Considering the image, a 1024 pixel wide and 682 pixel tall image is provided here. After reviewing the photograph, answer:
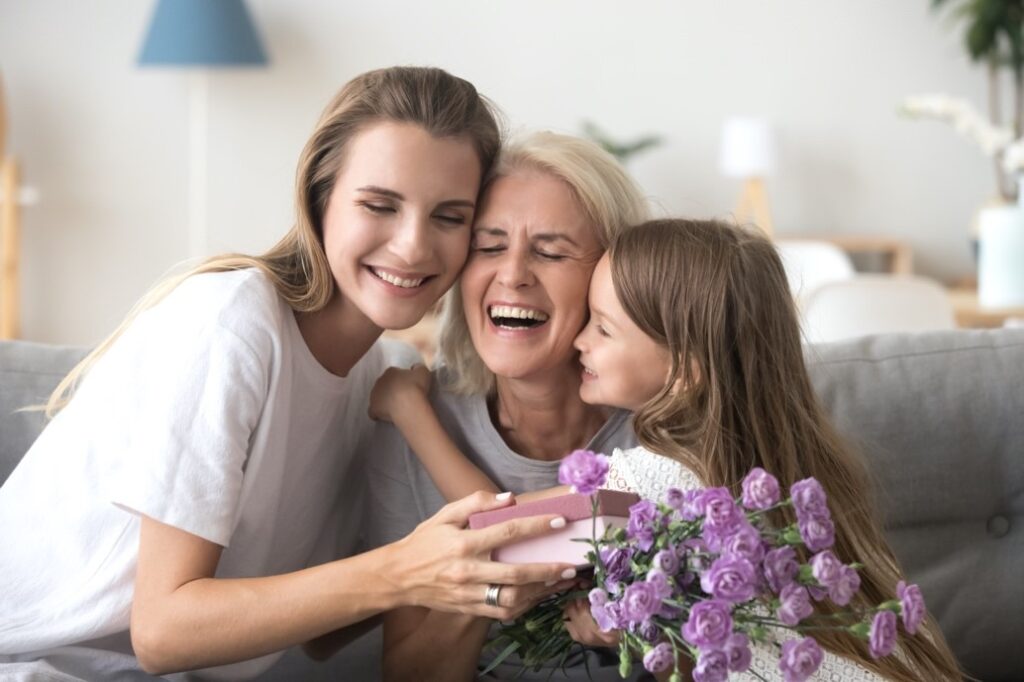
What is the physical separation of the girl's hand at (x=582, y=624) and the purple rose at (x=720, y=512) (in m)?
0.30

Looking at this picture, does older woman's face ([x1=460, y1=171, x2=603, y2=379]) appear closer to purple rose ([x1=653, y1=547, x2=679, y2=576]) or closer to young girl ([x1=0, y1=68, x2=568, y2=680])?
young girl ([x1=0, y1=68, x2=568, y2=680])

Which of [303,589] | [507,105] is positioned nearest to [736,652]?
[303,589]

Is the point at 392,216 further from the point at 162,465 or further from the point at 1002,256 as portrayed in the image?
the point at 1002,256

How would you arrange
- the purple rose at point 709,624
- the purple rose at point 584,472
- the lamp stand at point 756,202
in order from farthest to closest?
the lamp stand at point 756,202, the purple rose at point 584,472, the purple rose at point 709,624

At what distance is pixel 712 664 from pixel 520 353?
30.2 inches

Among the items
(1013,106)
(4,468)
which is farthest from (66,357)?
(1013,106)

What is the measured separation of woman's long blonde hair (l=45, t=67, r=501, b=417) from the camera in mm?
1858

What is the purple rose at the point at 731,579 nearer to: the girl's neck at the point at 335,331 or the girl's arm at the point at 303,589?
the girl's arm at the point at 303,589

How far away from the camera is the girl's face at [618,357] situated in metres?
1.84

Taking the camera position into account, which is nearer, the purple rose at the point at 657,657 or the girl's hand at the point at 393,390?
the purple rose at the point at 657,657

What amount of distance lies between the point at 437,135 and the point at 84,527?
72 cm

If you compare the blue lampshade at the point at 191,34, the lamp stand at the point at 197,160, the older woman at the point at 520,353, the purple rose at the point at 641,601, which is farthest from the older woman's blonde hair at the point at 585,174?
the lamp stand at the point at 197,160

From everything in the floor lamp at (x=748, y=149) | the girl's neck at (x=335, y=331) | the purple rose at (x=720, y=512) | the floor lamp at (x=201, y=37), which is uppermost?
the floor lamp at (x=201, y=37)

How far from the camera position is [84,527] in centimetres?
177
